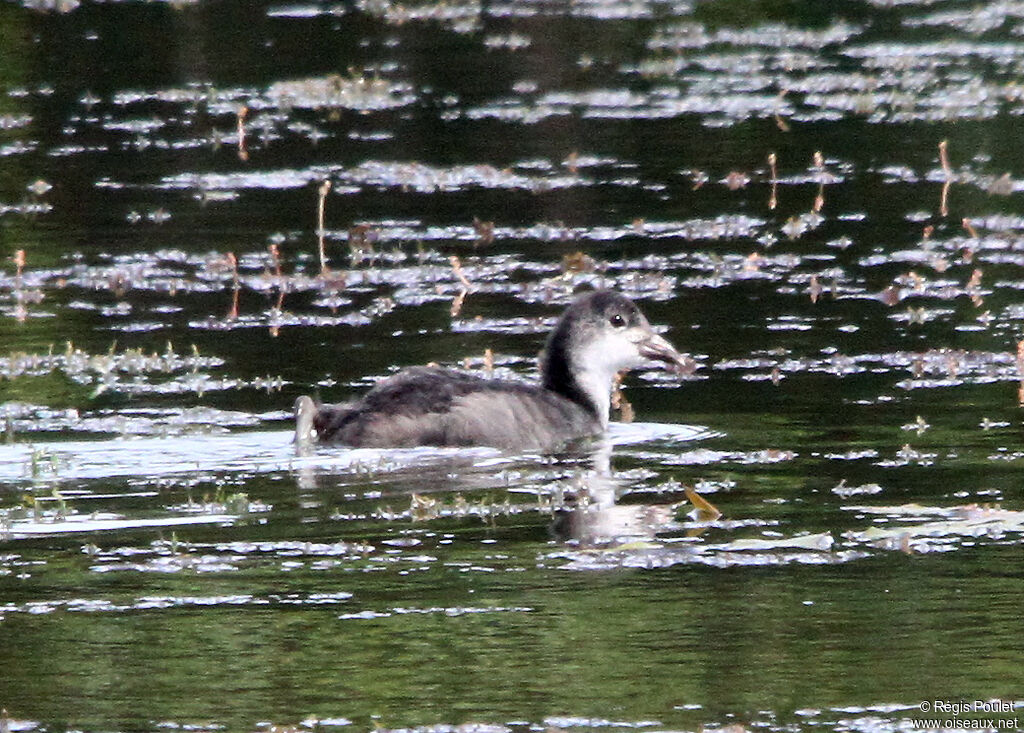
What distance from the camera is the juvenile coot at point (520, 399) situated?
1224 centimetres

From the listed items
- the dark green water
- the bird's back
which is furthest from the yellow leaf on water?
the bird's back

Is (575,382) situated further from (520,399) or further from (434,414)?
(434,414)

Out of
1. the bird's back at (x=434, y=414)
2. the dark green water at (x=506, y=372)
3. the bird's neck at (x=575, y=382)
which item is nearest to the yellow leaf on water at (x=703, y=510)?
the dark green water at (x=506, y=372)

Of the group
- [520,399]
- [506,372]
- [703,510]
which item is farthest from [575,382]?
[703,510]

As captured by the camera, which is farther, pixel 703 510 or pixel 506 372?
pixel 506 372

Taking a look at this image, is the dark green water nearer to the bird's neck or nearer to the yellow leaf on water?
the yellow leaf on water

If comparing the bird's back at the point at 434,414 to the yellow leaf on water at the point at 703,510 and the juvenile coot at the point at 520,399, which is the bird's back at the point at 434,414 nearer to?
the juvenile coot at the point at 520,399

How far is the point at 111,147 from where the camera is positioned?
71.9 feet

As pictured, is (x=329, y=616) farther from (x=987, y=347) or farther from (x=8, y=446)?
(x=987, y=347)

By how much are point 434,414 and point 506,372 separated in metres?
1.94

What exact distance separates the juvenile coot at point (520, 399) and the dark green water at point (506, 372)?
0.55 feet

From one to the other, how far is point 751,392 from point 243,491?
3.40 m

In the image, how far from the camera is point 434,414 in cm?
1243

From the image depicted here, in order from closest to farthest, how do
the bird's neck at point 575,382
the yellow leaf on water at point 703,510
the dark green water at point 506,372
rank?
the dark green water at point 506,372, the yellow leaf on water at point 703,510, the bird's neck at point 575,382
